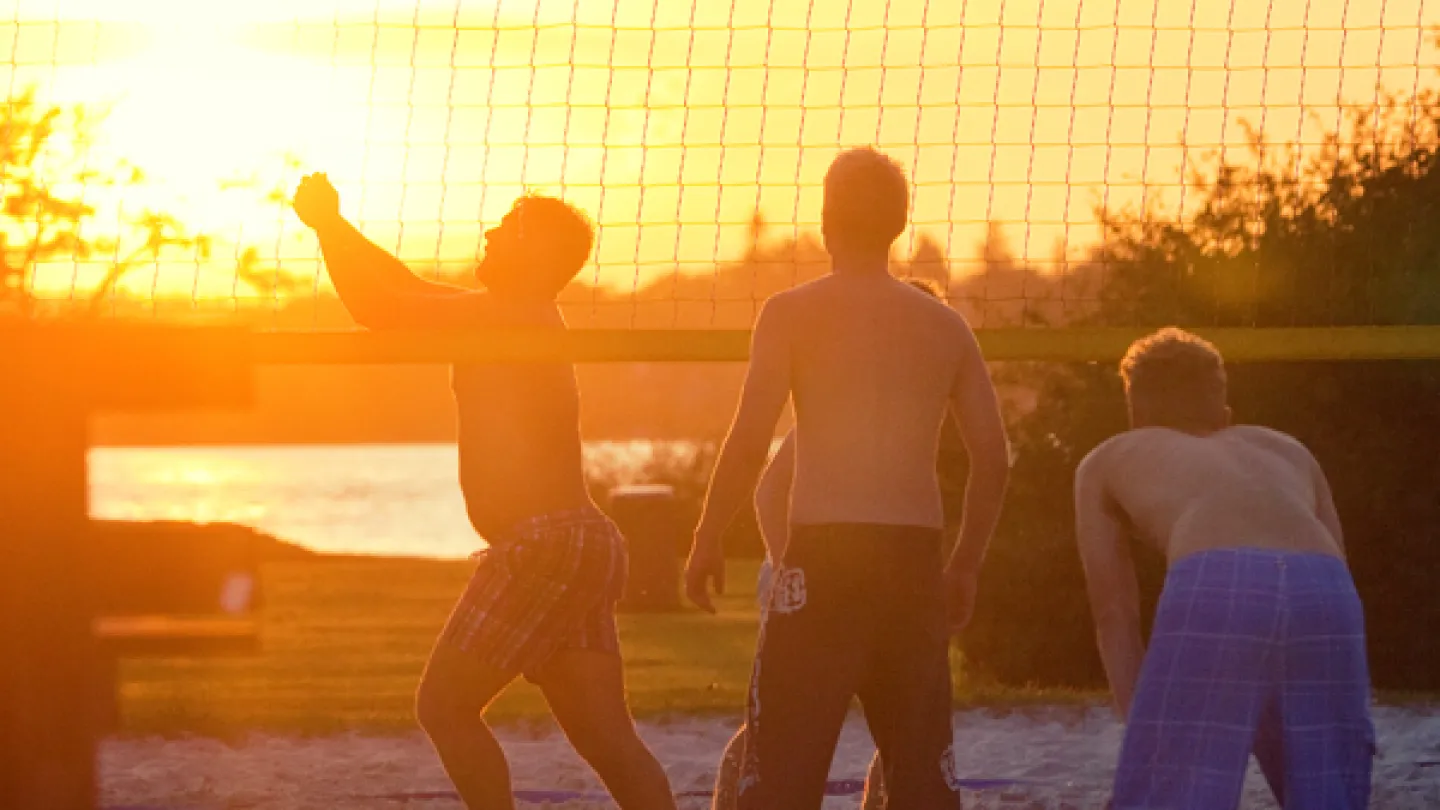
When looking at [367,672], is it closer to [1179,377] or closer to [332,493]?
[1179,377]

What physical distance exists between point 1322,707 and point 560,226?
2121mm

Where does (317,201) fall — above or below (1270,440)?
above

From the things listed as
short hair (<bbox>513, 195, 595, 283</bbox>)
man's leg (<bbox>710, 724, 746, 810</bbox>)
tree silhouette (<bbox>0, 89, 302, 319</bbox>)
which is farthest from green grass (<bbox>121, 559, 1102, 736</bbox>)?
short hair (<bbox>513, 195, 595, 283</bbox>)

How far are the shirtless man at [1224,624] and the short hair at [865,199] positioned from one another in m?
0.76

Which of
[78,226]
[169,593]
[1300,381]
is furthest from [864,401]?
[1300,381]

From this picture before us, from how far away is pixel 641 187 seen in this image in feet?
22.5

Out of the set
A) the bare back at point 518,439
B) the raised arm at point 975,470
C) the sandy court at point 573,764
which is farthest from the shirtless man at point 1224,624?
the sandy court at point 573,764

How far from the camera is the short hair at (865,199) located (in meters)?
4.82

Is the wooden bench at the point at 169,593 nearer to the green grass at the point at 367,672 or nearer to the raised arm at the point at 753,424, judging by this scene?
the raised arm at the point at 753,424

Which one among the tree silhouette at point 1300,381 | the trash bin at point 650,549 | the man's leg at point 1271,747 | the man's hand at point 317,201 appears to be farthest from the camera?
the trash bin at point 650,549

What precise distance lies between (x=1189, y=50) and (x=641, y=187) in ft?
5.55

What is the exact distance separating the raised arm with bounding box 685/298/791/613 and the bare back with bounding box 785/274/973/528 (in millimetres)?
35

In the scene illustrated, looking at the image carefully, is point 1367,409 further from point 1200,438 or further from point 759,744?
point 759,744

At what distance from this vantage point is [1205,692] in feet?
16.0
